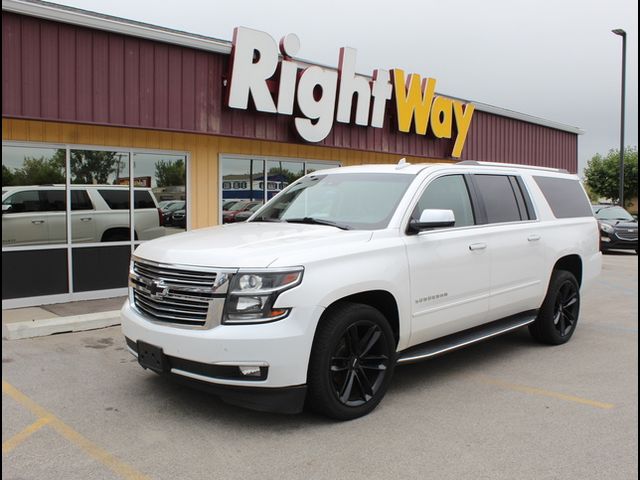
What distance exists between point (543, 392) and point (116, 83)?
689 centimetres

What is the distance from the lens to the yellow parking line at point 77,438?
3484 millimetres

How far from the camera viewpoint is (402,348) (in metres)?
4.73

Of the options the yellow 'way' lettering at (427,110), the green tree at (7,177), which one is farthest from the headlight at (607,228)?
the green tree at (7,177)

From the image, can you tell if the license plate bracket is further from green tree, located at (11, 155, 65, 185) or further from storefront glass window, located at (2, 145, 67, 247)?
green tree, located at (11, 155, 65, 185)

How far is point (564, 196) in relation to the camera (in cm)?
686

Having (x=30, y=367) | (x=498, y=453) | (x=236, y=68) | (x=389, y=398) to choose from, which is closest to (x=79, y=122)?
(x=236, y=68)

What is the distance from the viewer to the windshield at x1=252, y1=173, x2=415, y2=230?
16.1ft

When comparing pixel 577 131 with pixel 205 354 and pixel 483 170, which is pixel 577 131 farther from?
pixel 205 354

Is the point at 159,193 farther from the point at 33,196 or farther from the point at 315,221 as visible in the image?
the point at 315,221

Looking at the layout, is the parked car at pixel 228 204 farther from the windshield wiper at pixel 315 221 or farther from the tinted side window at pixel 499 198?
the tinted side window at pixel 499 198

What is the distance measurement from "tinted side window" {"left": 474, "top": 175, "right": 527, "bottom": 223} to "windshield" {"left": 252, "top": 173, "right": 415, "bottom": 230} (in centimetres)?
99

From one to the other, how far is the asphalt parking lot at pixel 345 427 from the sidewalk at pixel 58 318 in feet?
2.32

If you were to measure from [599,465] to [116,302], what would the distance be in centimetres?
706

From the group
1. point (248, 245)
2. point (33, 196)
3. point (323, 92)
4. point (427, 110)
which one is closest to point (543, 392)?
point (248, 245)
